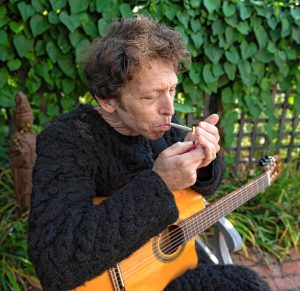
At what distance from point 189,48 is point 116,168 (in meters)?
1.65

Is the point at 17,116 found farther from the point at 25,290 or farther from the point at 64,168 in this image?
the point at 64,168

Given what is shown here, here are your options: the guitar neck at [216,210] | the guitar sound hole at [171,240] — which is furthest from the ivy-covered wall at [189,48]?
the guitar sound hole at [171,240]

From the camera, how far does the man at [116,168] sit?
4.37 feet

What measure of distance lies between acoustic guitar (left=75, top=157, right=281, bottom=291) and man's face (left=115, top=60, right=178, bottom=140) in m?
0.37

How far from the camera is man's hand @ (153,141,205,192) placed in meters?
1.38

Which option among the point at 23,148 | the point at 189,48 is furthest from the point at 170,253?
the point at 189,48

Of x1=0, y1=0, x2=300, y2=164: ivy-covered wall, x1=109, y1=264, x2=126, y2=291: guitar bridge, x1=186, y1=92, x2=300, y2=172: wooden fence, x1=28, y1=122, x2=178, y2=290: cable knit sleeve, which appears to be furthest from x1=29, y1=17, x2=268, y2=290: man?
x1=186, y1=92, x2=300, y2=172: wooden fence

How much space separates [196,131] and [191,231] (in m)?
0.56

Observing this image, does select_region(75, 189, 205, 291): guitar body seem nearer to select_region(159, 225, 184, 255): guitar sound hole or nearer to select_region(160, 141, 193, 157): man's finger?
select_region(159, 225, 184, 255): guitar sound hole

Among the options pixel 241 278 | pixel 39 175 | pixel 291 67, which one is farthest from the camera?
pixel 291 67

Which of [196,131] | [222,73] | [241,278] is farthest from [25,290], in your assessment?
[222,73]

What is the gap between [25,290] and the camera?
2441mm

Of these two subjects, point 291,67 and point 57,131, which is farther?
point 291,67

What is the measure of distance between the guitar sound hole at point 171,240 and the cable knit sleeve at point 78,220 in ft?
0.81
